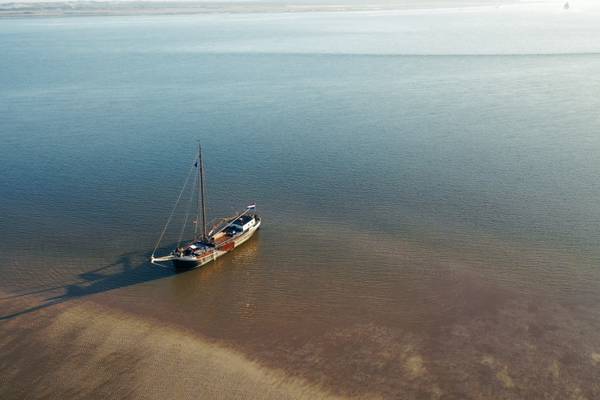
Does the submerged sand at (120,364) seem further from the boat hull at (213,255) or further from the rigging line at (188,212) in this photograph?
the rigging line at (188,212)

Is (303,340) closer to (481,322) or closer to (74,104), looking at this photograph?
(481,322)

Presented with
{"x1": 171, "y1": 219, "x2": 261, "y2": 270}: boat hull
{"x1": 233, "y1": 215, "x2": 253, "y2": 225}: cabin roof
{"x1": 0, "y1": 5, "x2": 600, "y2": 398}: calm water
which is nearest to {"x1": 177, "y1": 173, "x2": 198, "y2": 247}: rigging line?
{"x1": 0, "y1": 5, "x2": 600, "y2": 398}: calm water

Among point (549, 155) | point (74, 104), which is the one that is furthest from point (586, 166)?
point (74, 104)

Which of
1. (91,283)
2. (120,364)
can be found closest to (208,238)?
(91,283)

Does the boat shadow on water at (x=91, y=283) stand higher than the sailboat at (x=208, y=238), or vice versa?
the sailboat at (x=208, y=238)

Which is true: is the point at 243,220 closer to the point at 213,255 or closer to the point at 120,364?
the point at 213,255

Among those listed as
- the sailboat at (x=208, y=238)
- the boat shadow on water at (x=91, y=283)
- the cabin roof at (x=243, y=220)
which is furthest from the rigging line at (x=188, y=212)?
the cabin roof at (x=243, y=220)
